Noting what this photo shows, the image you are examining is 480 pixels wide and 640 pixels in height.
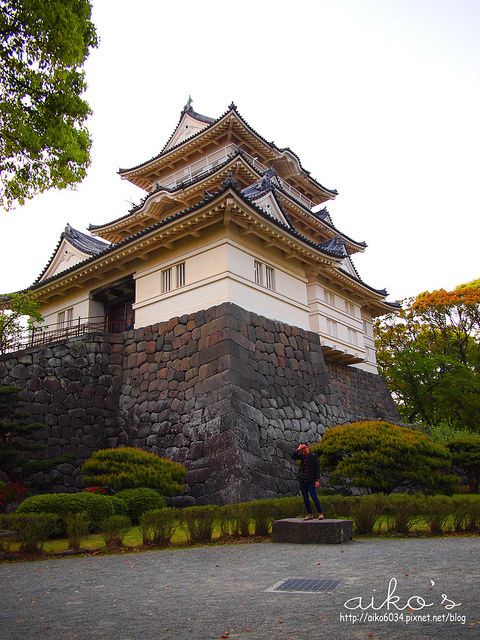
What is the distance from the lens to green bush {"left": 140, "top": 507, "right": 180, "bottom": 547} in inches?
Result: 369

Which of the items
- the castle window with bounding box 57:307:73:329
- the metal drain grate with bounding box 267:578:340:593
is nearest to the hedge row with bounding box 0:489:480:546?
the metal drain grate with bounding box 267:578:340:593

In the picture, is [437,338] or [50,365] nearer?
[50,365]

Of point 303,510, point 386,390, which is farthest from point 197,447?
point 386,390

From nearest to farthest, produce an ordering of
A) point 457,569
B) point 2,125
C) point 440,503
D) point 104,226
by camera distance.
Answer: point 457,569, point 2,125, point 440,503, point 104,226

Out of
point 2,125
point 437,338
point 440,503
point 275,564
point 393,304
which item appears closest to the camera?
point 275,564

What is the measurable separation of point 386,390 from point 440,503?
17327 mm

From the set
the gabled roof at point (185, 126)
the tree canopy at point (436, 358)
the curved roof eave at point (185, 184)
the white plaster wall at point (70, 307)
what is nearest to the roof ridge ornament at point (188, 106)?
the gabled roof at point (185, 126)

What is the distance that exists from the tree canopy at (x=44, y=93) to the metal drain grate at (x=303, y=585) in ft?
23.9

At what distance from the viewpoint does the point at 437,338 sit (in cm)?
3469

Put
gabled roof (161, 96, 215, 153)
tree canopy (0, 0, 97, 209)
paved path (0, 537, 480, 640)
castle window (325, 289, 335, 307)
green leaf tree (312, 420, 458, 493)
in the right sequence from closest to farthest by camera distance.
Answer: paved path (0, 537, 480, 640)
tree canopy (0, 0, 97, 209)
green leaf tree (312, 420, 458, 493)
castle window (325, 289, 335, 307)
gabled roof (161, 96, 215, 153)

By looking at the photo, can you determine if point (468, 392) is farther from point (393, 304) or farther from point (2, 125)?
point (2, 125)

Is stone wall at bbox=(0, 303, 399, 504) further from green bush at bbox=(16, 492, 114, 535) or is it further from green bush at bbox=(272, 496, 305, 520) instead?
green bush at bbox=(16, 492, 114, 535)

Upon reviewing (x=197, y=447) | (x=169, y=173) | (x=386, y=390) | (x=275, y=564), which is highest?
(x=169, y=173)

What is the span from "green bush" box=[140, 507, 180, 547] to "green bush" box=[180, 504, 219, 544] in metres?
0.30
